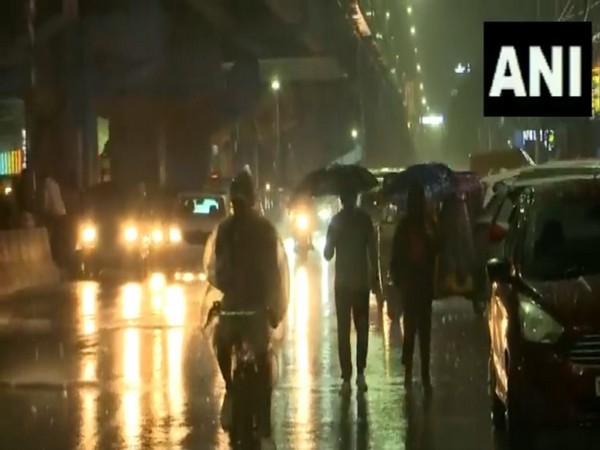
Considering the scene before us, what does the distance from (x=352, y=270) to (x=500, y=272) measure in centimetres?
319

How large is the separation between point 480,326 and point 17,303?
916cm

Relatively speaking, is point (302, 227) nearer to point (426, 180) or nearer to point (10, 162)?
point (426, 180)

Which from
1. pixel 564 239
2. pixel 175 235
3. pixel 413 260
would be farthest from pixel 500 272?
pixel 175 235

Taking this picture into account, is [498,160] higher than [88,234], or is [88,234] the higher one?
[498,160]

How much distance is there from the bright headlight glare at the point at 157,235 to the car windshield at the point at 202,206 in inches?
55.1

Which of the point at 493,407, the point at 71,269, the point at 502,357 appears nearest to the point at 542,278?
the point at 502,357

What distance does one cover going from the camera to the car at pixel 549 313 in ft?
32.8

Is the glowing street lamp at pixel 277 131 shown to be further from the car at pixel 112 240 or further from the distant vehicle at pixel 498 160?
the car at pixel 112 240

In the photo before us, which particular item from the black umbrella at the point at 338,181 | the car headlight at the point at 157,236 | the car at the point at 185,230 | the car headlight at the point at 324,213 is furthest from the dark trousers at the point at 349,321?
the car headlight at the point at 324,213

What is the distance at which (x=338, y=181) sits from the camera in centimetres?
1546

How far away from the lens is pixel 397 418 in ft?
40.4

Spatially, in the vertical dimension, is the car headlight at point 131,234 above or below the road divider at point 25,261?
above

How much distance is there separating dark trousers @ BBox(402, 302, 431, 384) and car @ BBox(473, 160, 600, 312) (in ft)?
9.19

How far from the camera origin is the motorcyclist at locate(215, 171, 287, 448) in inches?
420
